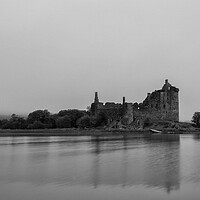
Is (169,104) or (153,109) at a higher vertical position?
(169,104)

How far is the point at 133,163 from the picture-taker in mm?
15367

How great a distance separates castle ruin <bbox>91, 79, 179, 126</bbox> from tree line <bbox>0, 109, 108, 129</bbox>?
3.08 meters

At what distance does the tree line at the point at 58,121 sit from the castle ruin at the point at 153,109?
10.1 feet

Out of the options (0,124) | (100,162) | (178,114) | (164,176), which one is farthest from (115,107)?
(164,176)

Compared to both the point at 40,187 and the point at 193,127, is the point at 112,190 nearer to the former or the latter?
the point at 40,187

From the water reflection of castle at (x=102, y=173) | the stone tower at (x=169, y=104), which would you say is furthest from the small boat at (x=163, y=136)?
the water reflection of castle at (x=102, y=173)

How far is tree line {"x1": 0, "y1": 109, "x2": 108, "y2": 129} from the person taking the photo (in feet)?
211

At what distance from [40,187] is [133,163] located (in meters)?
6.31

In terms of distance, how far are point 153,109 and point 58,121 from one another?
19.8 m

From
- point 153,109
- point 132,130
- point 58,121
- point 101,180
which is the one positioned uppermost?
point 153,109

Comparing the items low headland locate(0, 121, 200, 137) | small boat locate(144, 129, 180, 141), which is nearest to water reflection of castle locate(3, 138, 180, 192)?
small boat locate(144, 129, 180, 141)

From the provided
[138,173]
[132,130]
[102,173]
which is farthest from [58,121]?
[138,173]

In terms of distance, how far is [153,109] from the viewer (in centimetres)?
6272

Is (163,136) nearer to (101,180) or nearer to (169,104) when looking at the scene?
(169,104)
